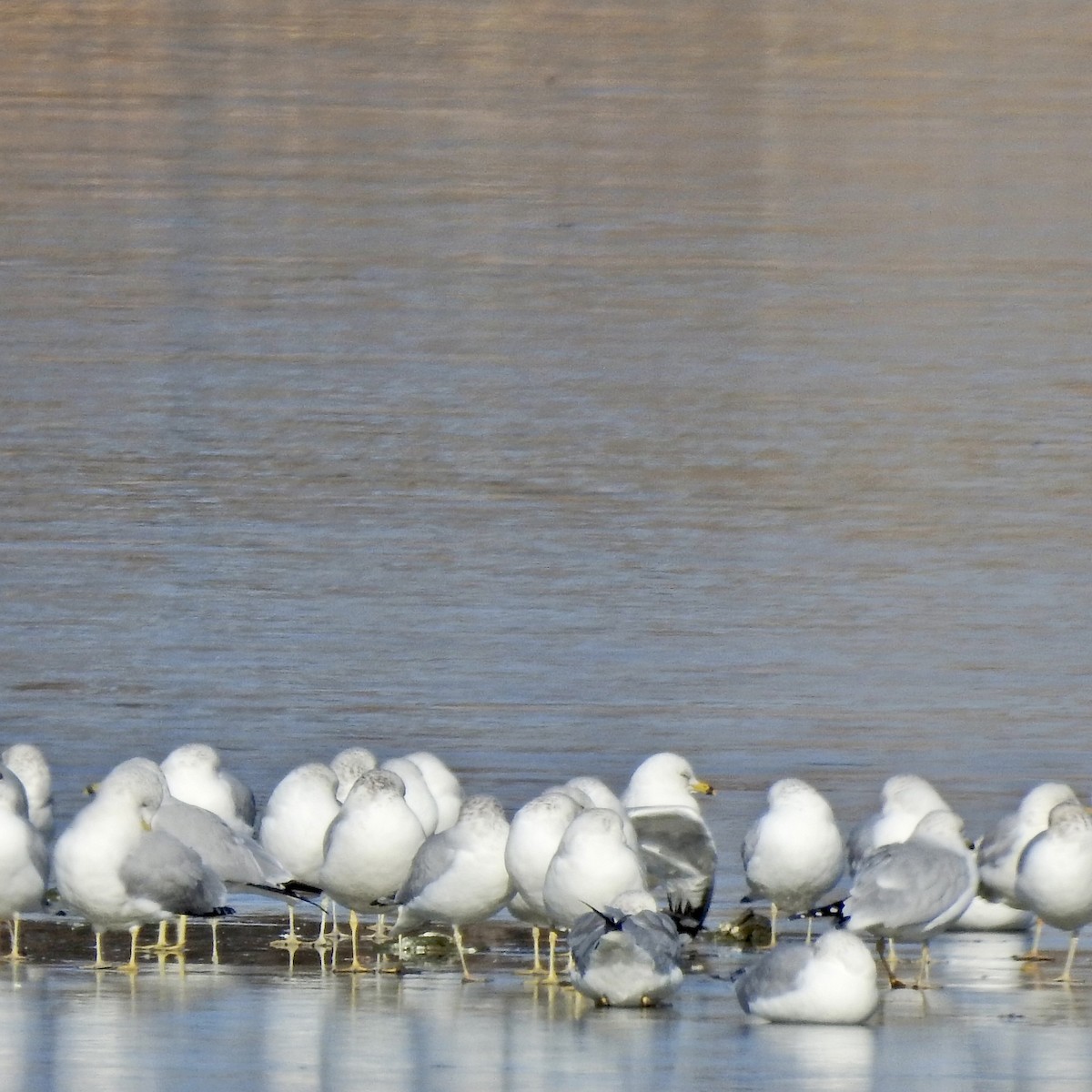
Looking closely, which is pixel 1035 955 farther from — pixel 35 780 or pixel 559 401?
pixel 559 401

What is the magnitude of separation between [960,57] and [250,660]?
14.3 metres

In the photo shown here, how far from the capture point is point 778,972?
280 inches

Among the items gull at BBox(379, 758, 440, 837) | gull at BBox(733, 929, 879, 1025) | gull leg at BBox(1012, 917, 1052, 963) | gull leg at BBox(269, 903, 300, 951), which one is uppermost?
gull at BBox(379, 758, 440, 837)

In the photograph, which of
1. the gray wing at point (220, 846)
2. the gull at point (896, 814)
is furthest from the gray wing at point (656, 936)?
the gull at point (896, 814)

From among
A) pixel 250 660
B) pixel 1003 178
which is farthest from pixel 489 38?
pixel 250 660

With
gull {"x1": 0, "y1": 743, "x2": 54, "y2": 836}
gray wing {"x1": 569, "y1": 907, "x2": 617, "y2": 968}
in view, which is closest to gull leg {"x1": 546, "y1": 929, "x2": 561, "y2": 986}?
gray wing {"x1": 569, "y1": 907, "x2": 617, "y2": 968}

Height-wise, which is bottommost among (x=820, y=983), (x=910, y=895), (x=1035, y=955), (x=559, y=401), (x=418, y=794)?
(x=1035, y=955)

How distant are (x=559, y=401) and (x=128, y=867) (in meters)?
9.66

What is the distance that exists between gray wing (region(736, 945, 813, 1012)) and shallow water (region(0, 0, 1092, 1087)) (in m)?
0.17

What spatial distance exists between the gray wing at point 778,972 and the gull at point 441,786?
9.40 ft

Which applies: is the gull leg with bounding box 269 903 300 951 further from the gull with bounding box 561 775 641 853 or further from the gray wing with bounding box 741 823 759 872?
the gray wing with bounding box 741 823 759 872

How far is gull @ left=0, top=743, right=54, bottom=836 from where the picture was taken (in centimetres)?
975

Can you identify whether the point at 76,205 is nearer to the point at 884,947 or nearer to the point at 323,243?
the point at 323,243

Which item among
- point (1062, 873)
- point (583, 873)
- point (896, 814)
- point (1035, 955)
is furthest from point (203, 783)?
point (1062, 873)
